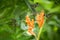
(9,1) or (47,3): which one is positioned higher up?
(9,1)

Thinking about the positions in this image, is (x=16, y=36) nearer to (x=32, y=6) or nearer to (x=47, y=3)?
(x=32, y=6)

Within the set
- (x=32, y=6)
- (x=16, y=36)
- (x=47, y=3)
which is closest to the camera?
(x=47, y=3)

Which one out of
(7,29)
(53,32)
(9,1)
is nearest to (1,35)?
(7,29)

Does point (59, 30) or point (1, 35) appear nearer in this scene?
point (59, 30)

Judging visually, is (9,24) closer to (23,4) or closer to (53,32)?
(23,4)

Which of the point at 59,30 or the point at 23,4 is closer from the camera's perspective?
the point at 59,30

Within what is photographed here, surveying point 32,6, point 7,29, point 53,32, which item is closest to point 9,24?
point 7,29

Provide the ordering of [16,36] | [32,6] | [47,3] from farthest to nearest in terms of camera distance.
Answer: [16,36], [32,6], [47,3]
